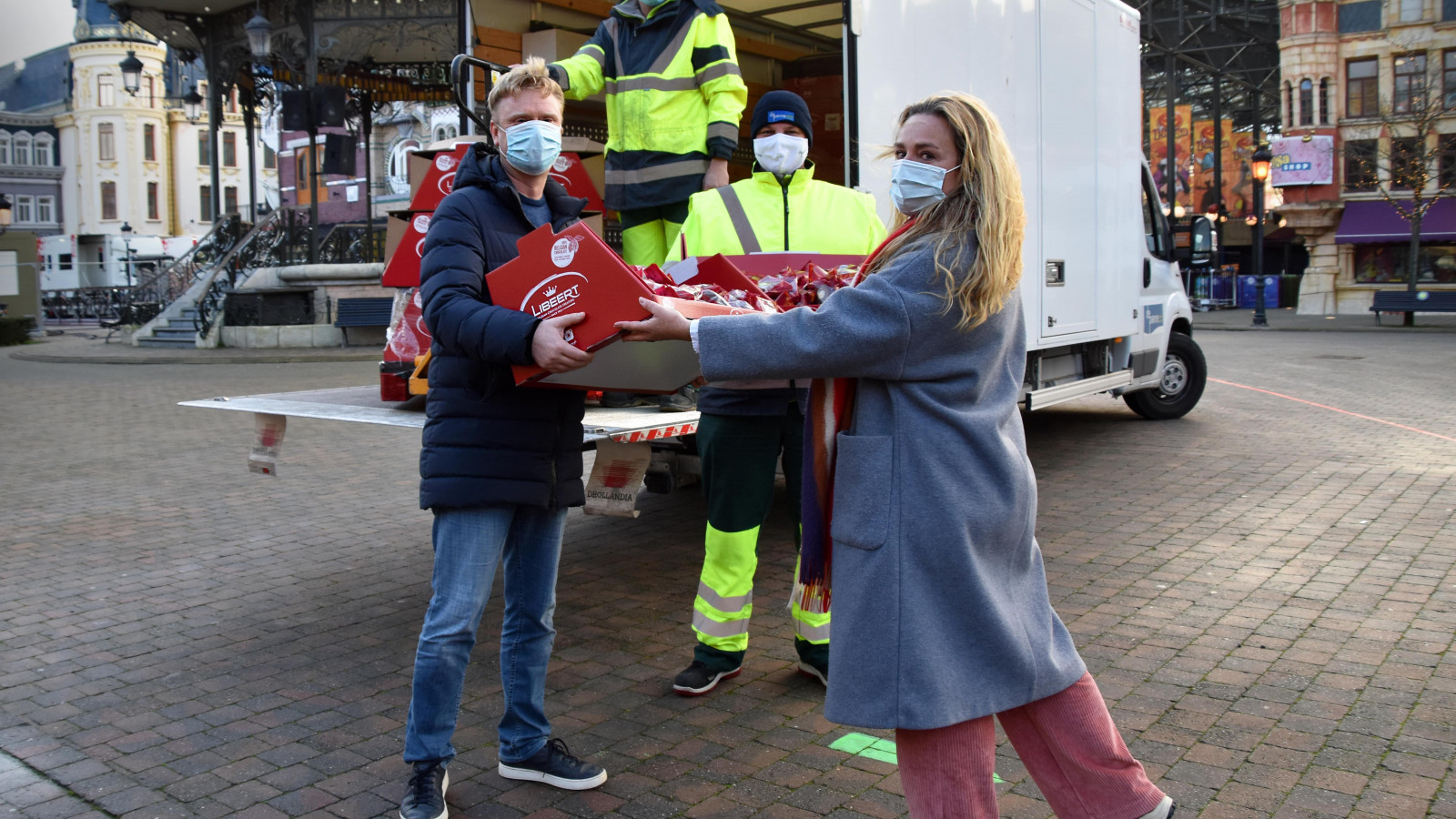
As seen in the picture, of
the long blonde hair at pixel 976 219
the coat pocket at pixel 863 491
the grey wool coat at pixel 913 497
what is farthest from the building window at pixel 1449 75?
the coat pocket at pixel 863 491

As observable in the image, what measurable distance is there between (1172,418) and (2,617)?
9700mm

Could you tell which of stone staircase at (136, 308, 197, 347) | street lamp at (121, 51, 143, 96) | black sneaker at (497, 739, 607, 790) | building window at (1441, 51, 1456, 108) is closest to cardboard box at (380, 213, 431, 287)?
black sneaker at (497, 739, 607, 790)

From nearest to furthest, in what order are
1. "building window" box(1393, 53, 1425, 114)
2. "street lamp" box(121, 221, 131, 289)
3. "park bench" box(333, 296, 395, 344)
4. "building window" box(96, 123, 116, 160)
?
"park bench" box(333, 296, 395, 344) < "building window" box(1393, 53, 1425, 114) < "street lamp" box(121, 221, 131, 289) < "building window" box(96, 123, 116, 160)

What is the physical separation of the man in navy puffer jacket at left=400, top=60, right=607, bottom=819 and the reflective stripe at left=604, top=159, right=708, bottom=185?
1764 millimetres

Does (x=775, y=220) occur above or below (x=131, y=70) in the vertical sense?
below

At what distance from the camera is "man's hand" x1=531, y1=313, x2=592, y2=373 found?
2.70 m

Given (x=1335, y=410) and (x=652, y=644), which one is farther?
(x=1335, y=410)

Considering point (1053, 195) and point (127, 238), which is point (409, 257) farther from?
point (127, 238)

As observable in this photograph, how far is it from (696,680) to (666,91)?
2.55 m

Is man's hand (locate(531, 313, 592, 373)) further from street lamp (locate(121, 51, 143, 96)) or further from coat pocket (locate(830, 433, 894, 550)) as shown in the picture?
street lamp (locate(121, 51, 143, 96))

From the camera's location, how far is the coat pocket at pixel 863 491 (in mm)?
2381

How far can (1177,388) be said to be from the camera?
1133cm

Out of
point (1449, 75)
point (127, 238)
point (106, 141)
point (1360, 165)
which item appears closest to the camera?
point (1449, 75)

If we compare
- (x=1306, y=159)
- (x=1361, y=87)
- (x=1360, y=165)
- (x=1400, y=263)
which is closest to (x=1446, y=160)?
(x=1360, y=165)
